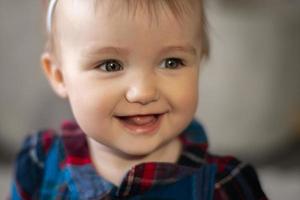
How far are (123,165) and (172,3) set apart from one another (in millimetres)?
232

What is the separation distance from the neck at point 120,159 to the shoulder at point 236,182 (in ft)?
0.21

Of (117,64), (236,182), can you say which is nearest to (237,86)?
(236,182)

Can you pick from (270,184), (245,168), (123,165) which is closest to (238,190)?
(245,168)

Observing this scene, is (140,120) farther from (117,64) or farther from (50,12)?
(50,12)

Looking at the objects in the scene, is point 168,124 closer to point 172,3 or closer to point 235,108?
point 172,3

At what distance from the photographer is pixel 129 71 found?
1.95 ft

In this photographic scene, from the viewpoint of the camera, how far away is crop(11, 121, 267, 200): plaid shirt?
657 mm

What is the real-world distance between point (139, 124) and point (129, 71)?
7cm

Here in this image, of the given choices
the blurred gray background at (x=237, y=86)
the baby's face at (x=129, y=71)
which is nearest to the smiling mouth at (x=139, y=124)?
the baby's face at (x=129, y=71)

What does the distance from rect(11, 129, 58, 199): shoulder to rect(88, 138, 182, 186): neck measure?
11 cm

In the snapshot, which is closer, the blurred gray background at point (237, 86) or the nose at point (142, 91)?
the nose at point (142, 91)

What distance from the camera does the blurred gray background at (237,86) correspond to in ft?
3.14

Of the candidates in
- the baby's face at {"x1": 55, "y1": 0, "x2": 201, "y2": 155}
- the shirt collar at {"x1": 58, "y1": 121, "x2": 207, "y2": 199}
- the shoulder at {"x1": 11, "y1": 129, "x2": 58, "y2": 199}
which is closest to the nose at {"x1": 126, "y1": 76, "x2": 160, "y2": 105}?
the baby's face at {"x1": 55, "y1": 0, "x2": 201, "y2": 155}

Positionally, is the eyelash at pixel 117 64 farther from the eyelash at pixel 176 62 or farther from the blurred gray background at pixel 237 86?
the blurred gray background at pixel 237 86
